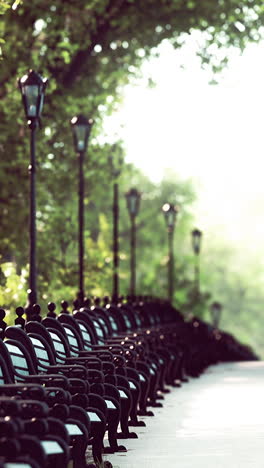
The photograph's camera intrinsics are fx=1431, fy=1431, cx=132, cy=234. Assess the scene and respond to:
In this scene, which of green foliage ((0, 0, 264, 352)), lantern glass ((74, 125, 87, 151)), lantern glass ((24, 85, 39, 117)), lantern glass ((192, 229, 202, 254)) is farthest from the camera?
lantern glass ((192, 229, 202, 254))

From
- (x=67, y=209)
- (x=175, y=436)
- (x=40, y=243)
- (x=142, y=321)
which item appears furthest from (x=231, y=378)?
(x=175, y=436)

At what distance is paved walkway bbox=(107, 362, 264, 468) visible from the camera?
12.0 metres

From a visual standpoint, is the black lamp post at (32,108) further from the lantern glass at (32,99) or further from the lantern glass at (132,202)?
the lantern glass at (132,202)

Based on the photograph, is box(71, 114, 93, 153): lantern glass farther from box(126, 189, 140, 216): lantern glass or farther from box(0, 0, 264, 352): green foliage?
box(126, 189, 140, 216): lantern glass

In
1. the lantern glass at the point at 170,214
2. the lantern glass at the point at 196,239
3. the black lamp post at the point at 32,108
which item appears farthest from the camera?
the lantern glass at the point at 196,239

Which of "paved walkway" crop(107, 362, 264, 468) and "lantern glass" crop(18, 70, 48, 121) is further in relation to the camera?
"lantern glass" crop(18, 70, 48, 121)

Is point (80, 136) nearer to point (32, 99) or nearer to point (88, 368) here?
point (32, 99)

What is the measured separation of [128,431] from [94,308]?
4902mm

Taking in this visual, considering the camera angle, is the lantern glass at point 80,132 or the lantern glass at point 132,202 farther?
the lantern glass at point 132,202

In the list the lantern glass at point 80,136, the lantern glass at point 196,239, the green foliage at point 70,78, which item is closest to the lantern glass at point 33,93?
the lantern glass at point 80,136

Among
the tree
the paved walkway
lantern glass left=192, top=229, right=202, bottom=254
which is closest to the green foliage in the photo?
the tree

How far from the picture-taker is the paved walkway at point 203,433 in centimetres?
1203

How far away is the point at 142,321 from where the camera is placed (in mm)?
23906

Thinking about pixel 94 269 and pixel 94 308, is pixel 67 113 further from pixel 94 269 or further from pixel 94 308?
pixel 94 308
